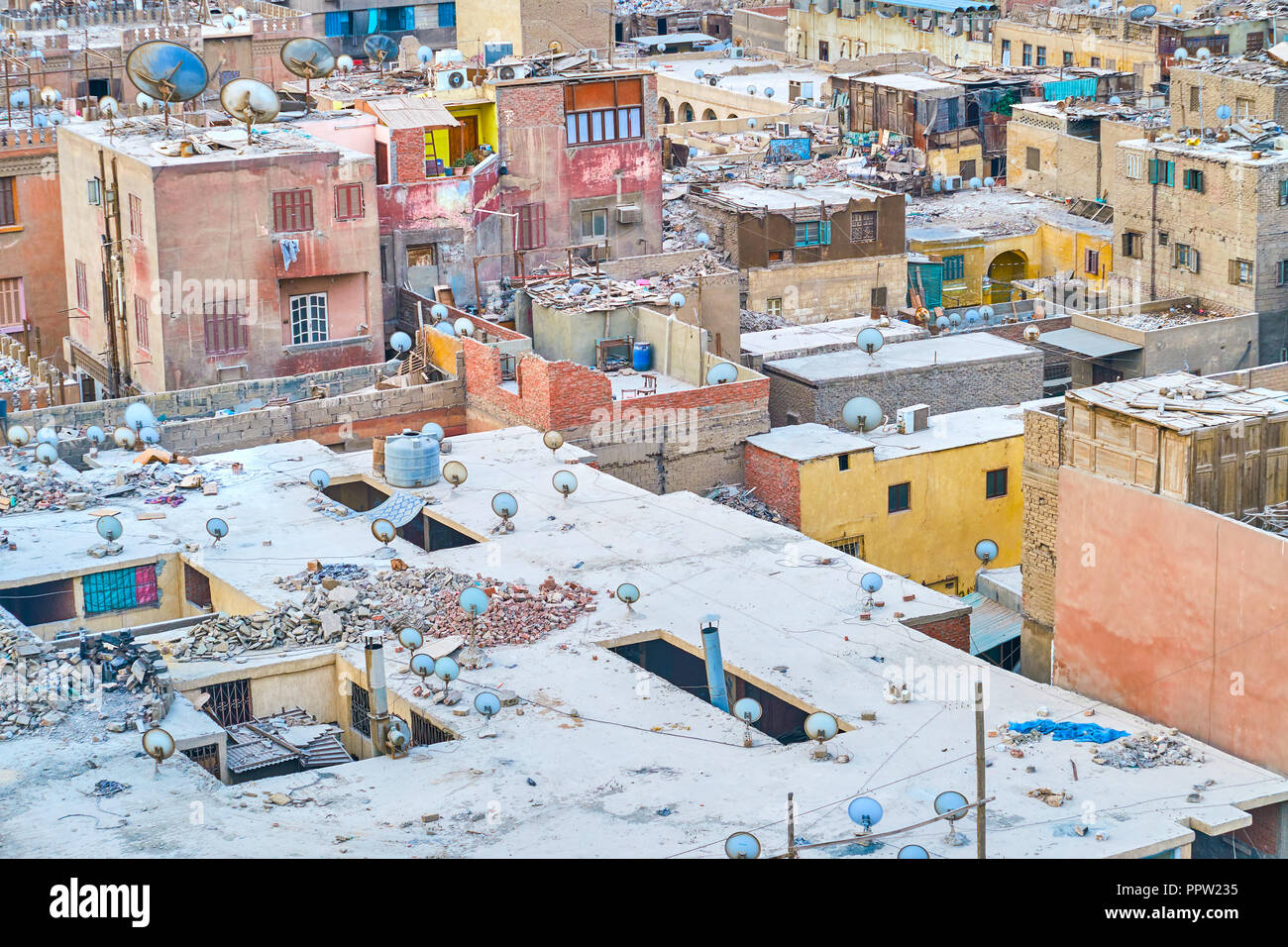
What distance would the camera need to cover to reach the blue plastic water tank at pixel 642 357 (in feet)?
178

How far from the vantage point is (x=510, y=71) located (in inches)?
2490

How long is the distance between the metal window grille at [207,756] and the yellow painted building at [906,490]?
20.2 metres

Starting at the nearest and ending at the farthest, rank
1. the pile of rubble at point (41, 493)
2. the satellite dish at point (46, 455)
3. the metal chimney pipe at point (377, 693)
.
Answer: the metal chimney pipe at point (377, 693)
the pile of rubble at point (41, 493)
the satellite dish at point (46, 455)

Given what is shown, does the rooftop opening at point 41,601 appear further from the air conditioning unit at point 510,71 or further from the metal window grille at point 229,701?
the air conditioning unit at point 510,71

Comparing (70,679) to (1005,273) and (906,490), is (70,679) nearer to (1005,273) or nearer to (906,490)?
(906,490)

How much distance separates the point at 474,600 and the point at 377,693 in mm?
4143

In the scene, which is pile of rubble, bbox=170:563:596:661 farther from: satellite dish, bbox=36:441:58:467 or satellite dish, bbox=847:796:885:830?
satellite dish, bbox=847:796:885:830

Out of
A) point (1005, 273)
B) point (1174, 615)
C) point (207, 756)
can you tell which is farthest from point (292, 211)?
point (1005, 273)

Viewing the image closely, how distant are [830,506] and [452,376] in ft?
34.8

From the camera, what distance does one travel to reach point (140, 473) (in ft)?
153

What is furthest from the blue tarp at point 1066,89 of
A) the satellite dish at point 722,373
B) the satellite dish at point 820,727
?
the satellite dish at point 820,727

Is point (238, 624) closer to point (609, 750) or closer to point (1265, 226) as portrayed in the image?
point (609, 750)

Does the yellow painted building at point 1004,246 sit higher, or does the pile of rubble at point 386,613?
the yellow painted building at point 1004,246

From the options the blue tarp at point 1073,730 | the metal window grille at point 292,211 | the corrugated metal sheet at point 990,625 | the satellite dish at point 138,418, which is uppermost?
the metal window grille at point 292,211
